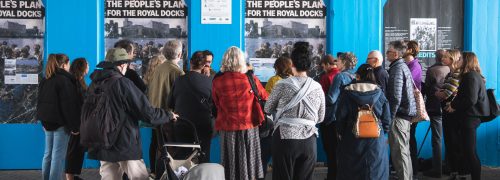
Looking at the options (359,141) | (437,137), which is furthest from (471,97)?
(359,141)

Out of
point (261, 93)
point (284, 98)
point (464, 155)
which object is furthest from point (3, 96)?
point (464, 155)

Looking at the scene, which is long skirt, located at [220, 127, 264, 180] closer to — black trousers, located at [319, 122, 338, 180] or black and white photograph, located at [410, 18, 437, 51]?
black trousers, located at [319, 122, 338, 180]

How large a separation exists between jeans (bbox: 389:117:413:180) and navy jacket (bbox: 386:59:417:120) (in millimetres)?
130

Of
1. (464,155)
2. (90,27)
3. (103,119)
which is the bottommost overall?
(464,155)

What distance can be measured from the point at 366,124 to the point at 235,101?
4.55ft

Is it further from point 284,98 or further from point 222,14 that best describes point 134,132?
point 222,14

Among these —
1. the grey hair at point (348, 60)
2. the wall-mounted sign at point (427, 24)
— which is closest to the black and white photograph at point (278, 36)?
the wall-mounted sign at point (427, 24)

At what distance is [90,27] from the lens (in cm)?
1069

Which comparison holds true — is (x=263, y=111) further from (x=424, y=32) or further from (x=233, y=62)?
(x=424, y=32)

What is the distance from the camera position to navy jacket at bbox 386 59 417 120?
29.0 ft

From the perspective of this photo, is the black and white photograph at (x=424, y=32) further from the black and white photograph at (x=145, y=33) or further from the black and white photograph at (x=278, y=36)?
the black and white photograph at (x=145, y=33)

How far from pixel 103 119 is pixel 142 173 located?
64cm

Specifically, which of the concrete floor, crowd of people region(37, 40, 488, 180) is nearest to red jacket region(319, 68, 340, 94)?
crowd of people region(37, 40, 488, 180)

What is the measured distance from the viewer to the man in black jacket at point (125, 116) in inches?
267
